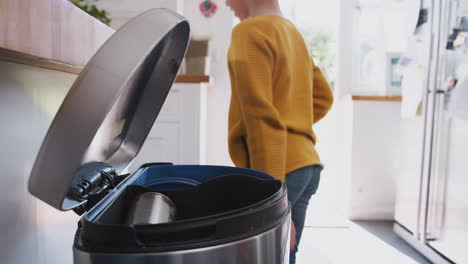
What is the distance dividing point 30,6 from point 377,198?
264cm

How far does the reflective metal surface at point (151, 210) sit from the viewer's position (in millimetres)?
376

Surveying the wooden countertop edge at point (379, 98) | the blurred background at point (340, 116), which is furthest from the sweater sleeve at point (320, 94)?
the wooden countertop edge at point (379, 98)

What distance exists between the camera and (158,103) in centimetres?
58

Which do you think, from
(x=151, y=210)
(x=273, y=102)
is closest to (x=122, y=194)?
(x=151, y=210)

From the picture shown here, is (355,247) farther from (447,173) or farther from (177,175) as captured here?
(177,175)

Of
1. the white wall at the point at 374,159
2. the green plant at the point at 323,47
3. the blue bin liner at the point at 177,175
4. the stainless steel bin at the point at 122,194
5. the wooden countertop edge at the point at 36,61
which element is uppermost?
the green plant at the point at 323,47

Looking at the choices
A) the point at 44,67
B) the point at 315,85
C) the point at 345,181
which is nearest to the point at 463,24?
the point at 315,85

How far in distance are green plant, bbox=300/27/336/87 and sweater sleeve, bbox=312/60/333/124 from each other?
1.83 metres

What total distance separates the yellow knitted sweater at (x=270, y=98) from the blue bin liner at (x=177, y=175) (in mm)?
360

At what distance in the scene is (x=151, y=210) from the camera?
0.39 m

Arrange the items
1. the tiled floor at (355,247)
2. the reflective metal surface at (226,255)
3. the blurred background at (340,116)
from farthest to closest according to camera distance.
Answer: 1. the tiled floor at (355,247)
2. the blurred background at (340,116)
3. the reflective metal surface at (226,255)

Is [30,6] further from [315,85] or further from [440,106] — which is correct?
[440,106]

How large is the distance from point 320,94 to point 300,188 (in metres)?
0.40

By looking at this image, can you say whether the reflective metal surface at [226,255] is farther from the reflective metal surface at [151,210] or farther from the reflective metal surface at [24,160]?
the reflective metal surface at [24,160]
